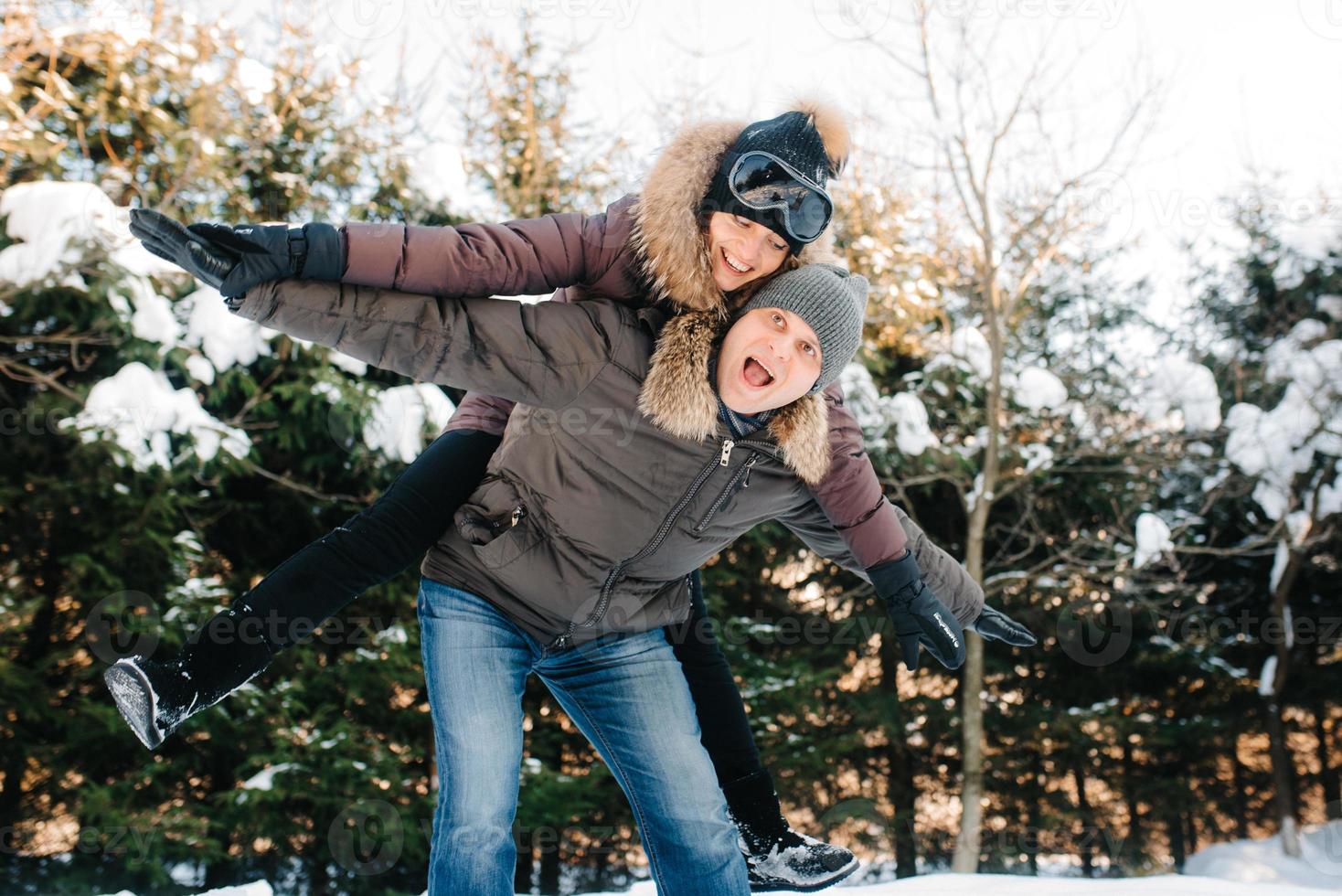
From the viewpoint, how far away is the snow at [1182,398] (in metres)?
8.80

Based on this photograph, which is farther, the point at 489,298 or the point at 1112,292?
the point at 1112,292

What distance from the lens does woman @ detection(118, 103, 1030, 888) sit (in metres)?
1.59

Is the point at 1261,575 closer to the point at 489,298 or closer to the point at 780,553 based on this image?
the point at 780,553

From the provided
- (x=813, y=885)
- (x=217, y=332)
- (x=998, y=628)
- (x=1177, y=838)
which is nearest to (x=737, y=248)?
(x=998, y=628)

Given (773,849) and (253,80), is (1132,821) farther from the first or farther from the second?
(253,80)

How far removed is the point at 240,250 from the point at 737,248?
983 mm

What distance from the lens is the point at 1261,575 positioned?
1062 cm

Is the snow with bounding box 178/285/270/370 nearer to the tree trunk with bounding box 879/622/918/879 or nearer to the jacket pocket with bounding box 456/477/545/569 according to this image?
the jacket pocket with bounding box 456/477/545/569

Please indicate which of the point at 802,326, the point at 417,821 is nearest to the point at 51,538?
the point at 417,821

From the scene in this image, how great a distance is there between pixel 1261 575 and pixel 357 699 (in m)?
9.62

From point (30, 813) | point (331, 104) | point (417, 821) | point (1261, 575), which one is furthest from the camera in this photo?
point (1261, 575)

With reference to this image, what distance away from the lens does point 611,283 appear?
6.42 feet

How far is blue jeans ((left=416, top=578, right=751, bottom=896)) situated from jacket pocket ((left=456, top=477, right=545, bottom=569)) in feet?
0.33

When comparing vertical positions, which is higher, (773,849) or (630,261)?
(630,261)
